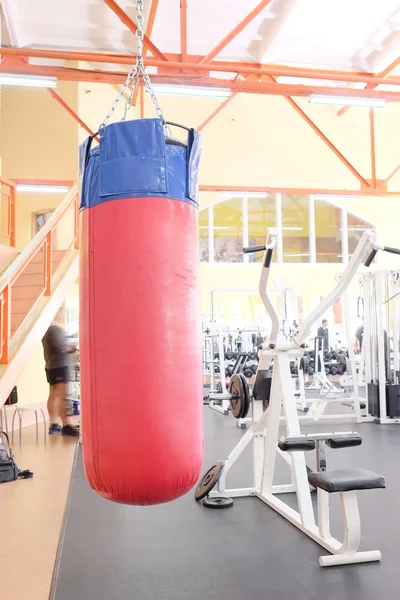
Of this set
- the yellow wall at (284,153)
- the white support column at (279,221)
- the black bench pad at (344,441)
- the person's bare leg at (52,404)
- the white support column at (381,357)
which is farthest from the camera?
the white support column at (279,221)

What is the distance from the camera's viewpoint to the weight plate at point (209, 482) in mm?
3812

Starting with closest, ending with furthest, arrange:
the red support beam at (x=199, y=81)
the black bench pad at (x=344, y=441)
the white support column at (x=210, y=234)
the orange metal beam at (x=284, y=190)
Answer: the black bench pad at (x=344, y=441) → the red support beam at (x=199, y=81) → the orange metal beam at (x=284, y=190) → the white support column at (x=210, y=234)

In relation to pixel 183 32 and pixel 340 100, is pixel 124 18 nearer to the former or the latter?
pixel 183 32

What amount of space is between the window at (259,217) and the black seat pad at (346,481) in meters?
11.6

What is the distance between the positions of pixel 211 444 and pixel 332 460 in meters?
1.43

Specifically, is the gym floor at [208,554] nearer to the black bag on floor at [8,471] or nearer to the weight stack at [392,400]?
the black bag on floor at [8,471]

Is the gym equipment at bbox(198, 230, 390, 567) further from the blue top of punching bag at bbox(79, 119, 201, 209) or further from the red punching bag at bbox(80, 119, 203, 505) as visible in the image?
the blue top of punching bag at bbox(79, 119, 201, 209)

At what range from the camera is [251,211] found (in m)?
14.3

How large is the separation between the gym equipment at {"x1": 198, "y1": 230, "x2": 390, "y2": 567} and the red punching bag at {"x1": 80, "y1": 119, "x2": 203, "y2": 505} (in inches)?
52.2

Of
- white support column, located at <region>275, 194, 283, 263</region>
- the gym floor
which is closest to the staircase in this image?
the gym floor

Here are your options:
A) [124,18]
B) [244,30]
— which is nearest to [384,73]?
[244,30]

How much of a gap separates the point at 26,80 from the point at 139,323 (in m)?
5.28

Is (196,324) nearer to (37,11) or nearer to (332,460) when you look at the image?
(332,460)

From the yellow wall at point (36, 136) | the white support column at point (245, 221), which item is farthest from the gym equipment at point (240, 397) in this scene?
the white support column at point (245, 221)
